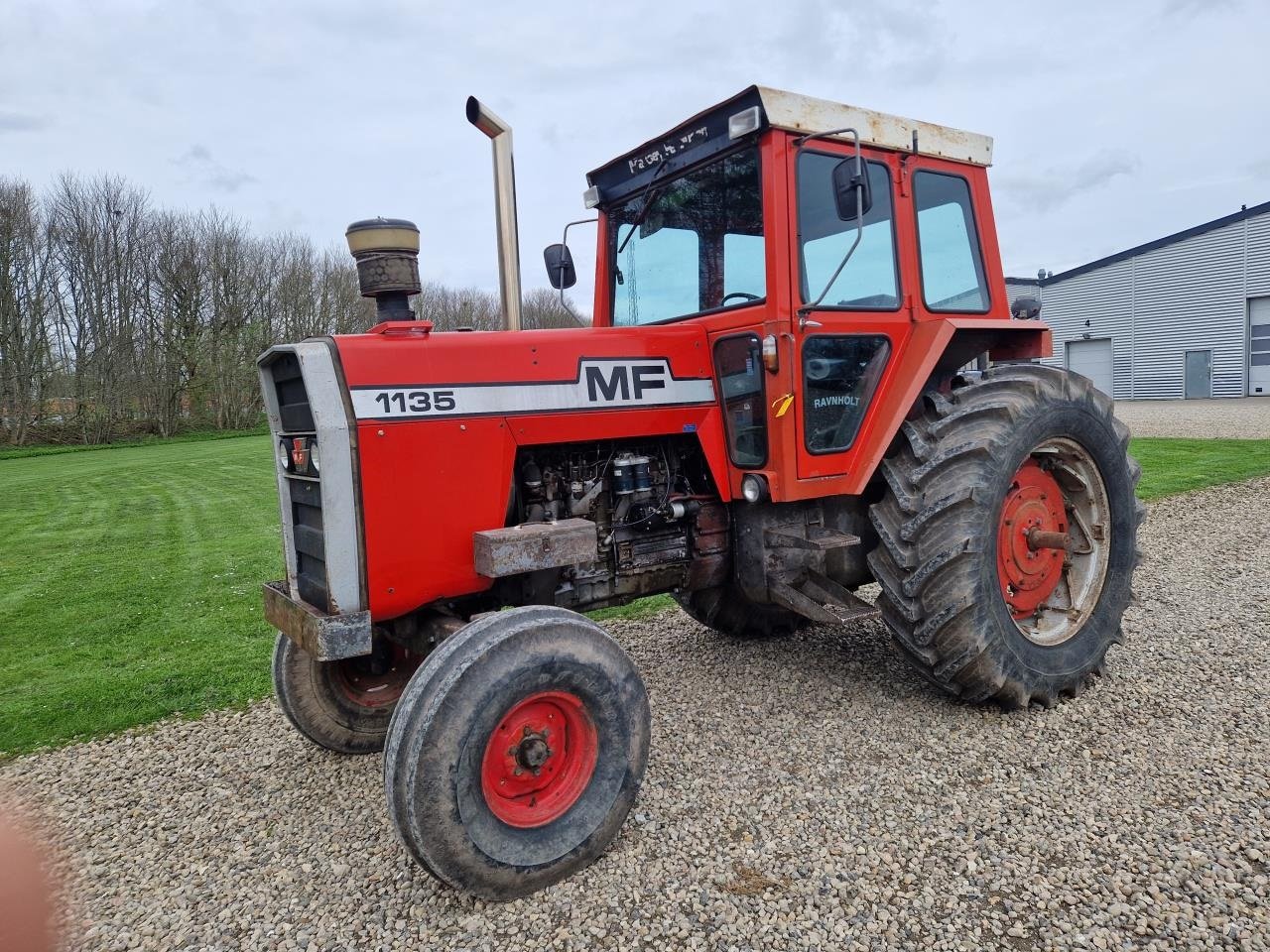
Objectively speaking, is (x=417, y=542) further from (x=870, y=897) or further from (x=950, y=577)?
(x=950, y=577)

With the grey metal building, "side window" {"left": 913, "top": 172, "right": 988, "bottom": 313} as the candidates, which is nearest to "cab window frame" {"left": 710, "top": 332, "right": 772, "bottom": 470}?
"side window" {"left": 913, "top": 172, "right": 988, "bottom": 313}

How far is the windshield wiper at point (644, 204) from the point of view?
382cm

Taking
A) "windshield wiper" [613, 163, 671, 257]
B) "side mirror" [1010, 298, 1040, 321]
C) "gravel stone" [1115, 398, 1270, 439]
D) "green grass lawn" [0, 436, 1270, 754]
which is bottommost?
"green grass lawn" [0, 436, 1270, 754]

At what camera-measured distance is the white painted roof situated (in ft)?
10.9

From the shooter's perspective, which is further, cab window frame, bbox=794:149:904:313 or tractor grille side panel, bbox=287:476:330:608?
cab window frame, bbox=794:149:904:313

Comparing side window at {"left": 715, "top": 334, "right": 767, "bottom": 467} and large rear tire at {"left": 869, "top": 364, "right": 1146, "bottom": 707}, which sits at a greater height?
side window at {"left": 715, "top": 334, "right": 767, "bottom": 467}

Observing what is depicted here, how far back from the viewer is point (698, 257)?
381cm

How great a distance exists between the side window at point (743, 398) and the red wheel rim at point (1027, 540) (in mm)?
1245

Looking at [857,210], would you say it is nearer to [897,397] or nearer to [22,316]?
[897,397]

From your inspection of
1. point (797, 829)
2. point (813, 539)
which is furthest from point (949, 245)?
point (797, 829)

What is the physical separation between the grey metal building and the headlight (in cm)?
2379

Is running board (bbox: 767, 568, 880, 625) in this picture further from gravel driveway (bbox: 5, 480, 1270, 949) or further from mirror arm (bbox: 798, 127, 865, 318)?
mirror arm (bbox: 798, 127, 865, 318)

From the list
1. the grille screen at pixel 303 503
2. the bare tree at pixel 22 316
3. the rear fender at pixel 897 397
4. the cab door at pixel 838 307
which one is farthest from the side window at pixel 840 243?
the bare tree at pixel 22 316

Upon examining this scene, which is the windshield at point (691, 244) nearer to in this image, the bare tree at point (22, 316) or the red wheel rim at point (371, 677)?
the red wheel rim at point (371, 677)
